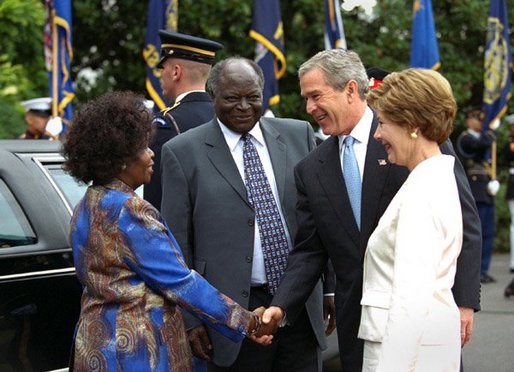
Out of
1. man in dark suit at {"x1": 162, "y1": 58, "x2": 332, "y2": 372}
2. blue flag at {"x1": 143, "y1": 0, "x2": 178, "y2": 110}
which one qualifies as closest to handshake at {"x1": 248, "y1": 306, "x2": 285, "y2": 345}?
man in dark suit at {"x1": 162, "y1": 58, "x2": 332, "y2": 372}

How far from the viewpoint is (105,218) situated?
11.6 ft

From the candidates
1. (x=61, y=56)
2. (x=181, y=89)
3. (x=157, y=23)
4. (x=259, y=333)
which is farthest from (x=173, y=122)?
(x=157, y=23)

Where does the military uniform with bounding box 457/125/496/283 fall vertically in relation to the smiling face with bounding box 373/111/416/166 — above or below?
below

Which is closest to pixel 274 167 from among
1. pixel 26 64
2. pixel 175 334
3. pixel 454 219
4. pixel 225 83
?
pixel 225 83

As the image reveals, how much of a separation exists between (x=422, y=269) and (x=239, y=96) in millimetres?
1634

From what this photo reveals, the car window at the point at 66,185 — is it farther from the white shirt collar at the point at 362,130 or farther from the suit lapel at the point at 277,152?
the white shirt collar at the point at 362,130

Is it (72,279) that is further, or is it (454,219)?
(72,279)

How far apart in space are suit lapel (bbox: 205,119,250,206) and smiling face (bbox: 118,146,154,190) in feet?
2.43

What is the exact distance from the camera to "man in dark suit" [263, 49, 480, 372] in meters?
4.03

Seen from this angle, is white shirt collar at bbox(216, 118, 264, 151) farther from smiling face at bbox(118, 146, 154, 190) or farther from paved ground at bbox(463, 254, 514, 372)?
paved ground at bbox(463, 254, 514, 372)

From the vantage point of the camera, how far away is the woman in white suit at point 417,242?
2996 mm

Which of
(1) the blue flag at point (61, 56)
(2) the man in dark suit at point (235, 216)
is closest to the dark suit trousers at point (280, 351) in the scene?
(2) the man in dark suit at point (235, 216)

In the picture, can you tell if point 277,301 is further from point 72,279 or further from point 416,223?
point 416,223

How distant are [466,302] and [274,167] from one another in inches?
46.0
